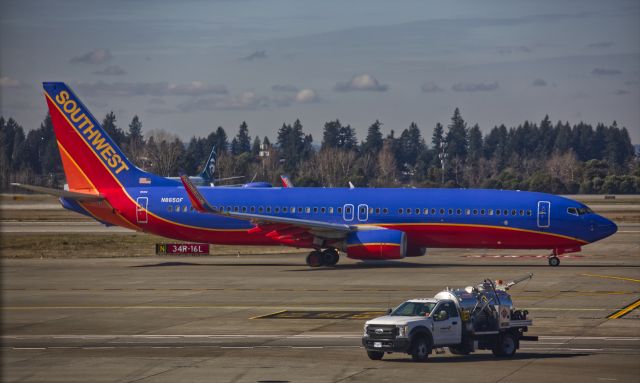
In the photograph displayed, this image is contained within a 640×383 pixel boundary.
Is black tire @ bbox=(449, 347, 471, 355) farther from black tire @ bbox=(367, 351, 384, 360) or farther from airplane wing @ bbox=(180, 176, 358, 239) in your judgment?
airplane wing @ bbox=(180, 176, 358, 239)

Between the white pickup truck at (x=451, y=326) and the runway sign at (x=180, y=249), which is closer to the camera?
the white pickup truck at (x=451, y=326)

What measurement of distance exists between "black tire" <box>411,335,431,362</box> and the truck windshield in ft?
2.50

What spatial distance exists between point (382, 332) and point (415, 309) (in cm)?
151

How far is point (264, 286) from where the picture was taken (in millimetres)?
48906

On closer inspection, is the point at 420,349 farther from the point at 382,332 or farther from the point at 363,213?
the point at 363,213

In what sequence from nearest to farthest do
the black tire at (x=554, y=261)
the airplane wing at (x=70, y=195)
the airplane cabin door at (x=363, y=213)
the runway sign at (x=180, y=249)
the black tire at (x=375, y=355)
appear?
the black tire at (x=375, y=355), the airplane wing at (x=70, y=195), the airplane cabin door at (x=363, y=213), the black tire at (x=554, y=261), the runway sign at (x=180, y=249)

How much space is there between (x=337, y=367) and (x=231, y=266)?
3365cm

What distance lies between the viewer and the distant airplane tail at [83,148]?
6091cm

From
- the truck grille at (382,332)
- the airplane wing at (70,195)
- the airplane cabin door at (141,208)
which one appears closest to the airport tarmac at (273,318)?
the truck grille at (382,332)

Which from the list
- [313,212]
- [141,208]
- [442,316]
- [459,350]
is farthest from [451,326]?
[141,208]

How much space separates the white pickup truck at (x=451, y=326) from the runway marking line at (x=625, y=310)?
30.6ft

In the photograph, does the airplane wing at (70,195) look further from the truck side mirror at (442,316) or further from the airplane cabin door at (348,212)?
the truck side mirror at (442,316)

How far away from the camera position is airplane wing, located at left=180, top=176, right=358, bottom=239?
55.3 meters

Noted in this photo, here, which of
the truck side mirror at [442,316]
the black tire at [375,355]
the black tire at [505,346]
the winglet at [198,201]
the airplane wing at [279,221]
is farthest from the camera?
the airplane wing at [279,221]
